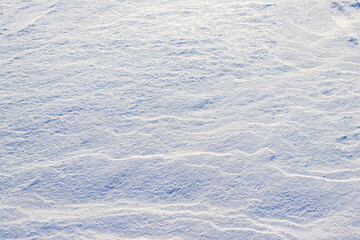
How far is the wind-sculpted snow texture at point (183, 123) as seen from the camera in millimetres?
2410

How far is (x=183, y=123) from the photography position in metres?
3.04

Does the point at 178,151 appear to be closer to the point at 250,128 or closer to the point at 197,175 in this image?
the point at 197,175

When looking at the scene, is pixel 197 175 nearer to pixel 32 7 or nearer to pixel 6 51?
pixel 6 51

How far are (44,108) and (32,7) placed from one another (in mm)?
2311

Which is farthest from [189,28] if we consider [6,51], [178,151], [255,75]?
[6,51]

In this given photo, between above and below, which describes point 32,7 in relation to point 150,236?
above

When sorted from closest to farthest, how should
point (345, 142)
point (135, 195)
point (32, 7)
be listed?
point (135, 195) → point (345, 142) → point (32, 7)

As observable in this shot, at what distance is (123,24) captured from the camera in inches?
169

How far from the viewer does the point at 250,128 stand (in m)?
2.94

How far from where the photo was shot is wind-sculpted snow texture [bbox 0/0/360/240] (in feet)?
7.91

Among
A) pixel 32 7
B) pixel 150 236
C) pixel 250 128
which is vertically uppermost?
pixel 32 7

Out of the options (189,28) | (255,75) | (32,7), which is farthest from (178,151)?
(32,7)

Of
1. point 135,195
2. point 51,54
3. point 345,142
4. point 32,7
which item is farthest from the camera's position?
→ point 32,7

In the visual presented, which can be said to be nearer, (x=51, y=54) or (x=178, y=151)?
(x=178, y=151)
